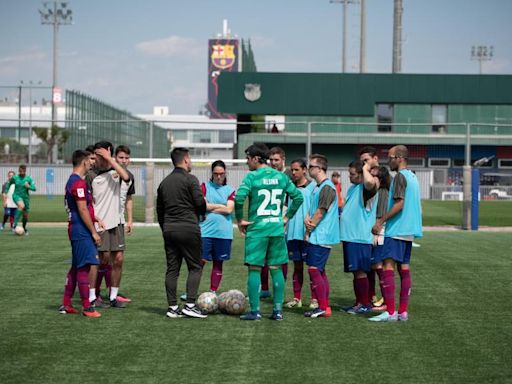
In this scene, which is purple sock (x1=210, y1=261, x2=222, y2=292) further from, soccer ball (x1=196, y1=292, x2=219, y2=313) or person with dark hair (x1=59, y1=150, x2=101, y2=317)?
person with dark hair (x1=59, y1=150, x2=101, y2=317)

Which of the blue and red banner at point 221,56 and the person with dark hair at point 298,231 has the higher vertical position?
Result: the blue and red banner at point 221,56

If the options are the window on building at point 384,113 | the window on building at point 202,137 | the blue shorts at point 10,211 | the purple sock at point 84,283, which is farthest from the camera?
the window on building at point 202,137

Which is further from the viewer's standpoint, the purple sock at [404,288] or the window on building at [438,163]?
the window on building at [438,163]

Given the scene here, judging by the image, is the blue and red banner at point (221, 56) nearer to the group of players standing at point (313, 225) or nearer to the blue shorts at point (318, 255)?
the group of players standing at point (313, 225)

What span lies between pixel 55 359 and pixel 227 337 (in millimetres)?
1812

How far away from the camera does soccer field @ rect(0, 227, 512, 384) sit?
6527 millimetres

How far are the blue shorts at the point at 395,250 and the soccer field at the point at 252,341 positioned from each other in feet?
2.46

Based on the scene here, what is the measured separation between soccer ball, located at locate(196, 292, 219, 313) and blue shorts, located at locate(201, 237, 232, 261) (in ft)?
3.67

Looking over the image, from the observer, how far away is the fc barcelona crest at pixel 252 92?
157ft

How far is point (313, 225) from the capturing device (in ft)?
29.8

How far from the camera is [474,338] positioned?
8.09 m

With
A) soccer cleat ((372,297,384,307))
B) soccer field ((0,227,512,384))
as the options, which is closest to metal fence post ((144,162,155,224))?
soccer field ((0,227,512,384))

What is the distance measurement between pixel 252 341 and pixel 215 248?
274 cm

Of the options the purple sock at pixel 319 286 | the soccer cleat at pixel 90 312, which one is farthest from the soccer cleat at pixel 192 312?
the purple sock at pixel 319 286
